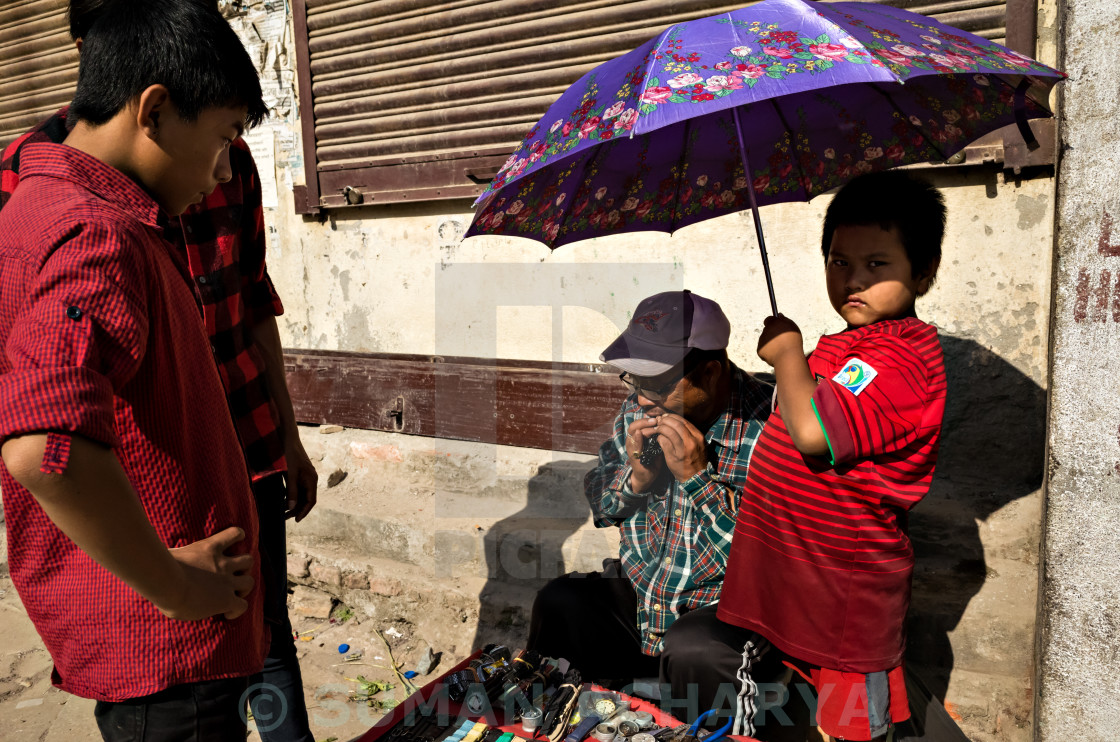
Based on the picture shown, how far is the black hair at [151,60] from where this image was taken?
1.21 m

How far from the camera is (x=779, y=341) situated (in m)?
1.91

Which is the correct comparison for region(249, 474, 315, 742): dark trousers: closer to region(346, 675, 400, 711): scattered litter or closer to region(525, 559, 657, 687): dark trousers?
region(525, 559, 657, 687): dark trousers

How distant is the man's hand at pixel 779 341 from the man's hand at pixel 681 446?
344mm

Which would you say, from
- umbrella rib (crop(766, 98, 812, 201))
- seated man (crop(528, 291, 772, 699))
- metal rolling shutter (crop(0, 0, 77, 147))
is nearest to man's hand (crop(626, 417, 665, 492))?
seated man (crop(528, 291, 772, 699))

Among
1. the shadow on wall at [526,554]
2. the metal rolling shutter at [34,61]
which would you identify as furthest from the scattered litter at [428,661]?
the metal rolling shutter at [34,61]

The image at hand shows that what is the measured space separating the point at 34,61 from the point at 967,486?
7.01 meters

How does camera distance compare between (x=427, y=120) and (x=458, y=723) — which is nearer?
(x=458, y=723)

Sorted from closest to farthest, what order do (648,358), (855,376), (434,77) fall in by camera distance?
(855,376) → (648,358) → (434,77)

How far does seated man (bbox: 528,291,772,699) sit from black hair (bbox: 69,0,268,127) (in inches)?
53.7

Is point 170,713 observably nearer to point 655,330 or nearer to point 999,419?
point 655,330

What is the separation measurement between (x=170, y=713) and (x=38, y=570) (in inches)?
13.2

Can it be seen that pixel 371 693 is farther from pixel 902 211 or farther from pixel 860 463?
pixel 902 211

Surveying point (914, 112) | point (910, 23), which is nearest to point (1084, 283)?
point (914, 112)

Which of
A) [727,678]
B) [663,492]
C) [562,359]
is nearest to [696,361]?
[663,492]
